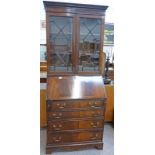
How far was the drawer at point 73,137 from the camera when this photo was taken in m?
2.25

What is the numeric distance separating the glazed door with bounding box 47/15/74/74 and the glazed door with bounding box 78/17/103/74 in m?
0.15

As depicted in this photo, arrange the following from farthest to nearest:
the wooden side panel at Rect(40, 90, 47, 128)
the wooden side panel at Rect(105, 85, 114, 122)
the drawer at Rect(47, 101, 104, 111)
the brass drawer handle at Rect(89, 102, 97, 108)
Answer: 1. the wooden side panel at Rect(105, 85, 114, 122)
2. the wooden side panel at Rect(40, 90, 47, 128)
3. the brass drawer handle at Rect(89, 102, 97, 108)
4. the drawer at Rect(47, 101, 104, 111)

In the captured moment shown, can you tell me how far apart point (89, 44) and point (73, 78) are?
562 millimetres

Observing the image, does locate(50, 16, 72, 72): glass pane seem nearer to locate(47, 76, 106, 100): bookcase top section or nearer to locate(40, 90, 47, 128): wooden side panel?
locate(47, 76, 106, 100): bookcase top section

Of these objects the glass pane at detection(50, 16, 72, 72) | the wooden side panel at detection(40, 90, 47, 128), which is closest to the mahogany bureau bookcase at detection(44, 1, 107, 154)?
the glass pane at detection(50, 16, 72, 72)

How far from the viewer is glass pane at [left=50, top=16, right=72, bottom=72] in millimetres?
2270

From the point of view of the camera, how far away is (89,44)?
95.7 inches

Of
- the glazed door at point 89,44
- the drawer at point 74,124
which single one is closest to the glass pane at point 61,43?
the glazed door at point 89,44

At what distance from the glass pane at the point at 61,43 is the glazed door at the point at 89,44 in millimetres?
160

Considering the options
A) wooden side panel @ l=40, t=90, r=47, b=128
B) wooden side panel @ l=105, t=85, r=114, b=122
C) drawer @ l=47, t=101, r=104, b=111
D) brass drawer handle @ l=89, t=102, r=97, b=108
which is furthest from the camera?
wooden side panel @ l=105, t=85, r=114, b=122

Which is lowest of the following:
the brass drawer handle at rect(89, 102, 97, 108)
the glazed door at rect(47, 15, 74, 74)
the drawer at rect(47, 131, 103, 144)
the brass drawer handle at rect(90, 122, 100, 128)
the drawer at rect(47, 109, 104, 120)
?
the drawer at rect(47, 131, 103, 144)
